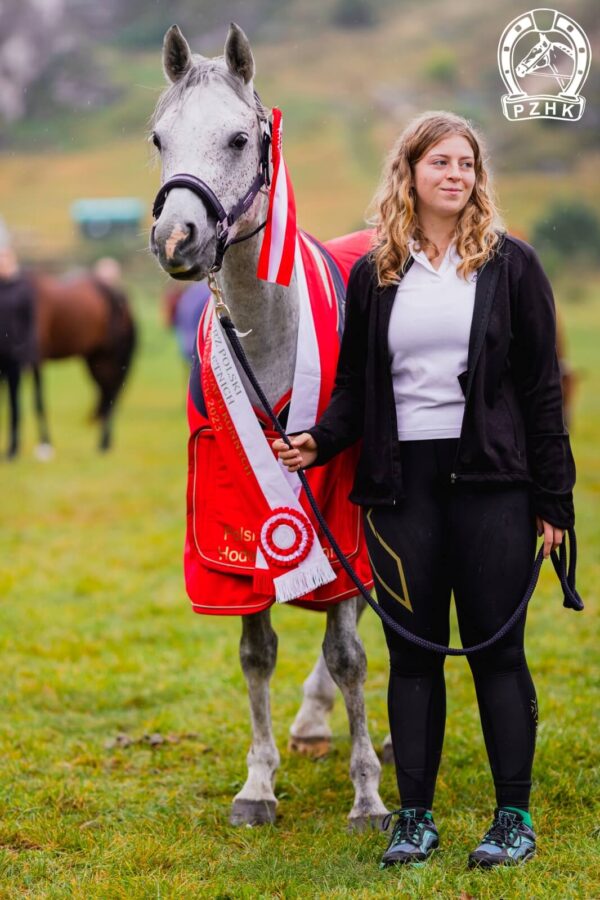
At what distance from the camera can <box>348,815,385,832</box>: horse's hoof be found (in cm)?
350

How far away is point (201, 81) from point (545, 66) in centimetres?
129

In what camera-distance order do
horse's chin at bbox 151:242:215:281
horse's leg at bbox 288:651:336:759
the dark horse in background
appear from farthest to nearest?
the dark horse in background, horse's leg at bbox 288:651:336:759, horse's chin at bbox 151:242:215:281

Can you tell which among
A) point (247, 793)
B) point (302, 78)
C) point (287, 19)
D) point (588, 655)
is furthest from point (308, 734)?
point (287, 19)

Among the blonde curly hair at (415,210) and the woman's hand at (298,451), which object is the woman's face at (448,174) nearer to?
the blonde curly hair at (415,210)

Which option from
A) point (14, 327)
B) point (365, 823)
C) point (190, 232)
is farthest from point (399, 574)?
point (14, 327)

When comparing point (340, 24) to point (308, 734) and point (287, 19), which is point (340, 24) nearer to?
point (287, 19)

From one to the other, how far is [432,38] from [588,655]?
114 ft

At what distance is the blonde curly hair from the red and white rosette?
2.76ft

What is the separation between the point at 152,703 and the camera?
499 cm

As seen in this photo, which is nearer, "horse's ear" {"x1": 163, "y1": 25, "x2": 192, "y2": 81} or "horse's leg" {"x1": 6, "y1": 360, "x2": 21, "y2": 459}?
"horse's ear" {"x1": 163, "y1": 25, "x2": 192, "y2": 81}

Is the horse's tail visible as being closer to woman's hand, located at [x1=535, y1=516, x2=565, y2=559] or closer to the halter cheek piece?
the halter cheek piece

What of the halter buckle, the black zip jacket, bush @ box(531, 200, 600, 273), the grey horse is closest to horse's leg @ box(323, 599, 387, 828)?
the grey horse

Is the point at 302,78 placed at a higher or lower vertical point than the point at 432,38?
lower

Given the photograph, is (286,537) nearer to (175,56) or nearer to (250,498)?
(250,498)
